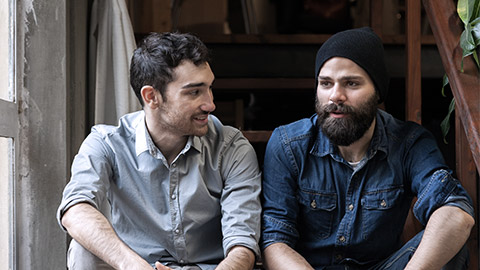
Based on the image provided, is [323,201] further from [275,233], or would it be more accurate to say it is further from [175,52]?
[175,52]

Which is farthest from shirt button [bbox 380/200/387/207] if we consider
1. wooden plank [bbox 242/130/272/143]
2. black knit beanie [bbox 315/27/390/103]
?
wooden plank [bbox 242/130/272/143]

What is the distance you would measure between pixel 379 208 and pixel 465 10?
0.66m

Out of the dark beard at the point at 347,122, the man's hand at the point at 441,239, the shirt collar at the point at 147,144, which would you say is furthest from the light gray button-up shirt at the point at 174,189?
the man's hand at the point at 441,239

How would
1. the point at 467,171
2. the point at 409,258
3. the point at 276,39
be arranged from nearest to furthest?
the point at 409,258 < the point at 467,171 < the point at 276,39

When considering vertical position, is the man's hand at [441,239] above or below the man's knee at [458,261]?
above

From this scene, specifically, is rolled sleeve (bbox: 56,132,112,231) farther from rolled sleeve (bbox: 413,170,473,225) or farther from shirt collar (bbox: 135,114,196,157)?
rolled sleeve (bbox: 413,170,473,225)

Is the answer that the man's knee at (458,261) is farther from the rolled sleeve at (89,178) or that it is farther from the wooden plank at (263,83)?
the wooden plank at (263,83)

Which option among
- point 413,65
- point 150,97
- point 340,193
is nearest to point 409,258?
point 340,193

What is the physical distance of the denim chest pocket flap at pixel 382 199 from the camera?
6.72ft

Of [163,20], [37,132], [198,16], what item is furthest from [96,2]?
[198,16]

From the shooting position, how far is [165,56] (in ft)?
6.86

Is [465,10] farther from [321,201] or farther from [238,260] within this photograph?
[238,260]

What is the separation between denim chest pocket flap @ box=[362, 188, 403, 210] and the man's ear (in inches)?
29.2

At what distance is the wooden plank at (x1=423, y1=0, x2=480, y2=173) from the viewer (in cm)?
180
